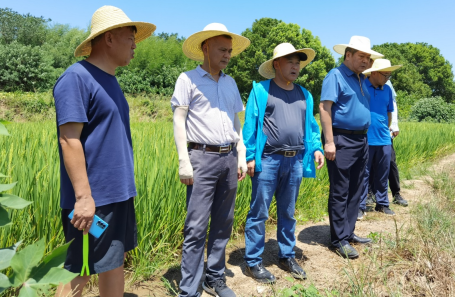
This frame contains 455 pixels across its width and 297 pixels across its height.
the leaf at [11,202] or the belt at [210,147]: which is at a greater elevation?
the leaf at [11,202]

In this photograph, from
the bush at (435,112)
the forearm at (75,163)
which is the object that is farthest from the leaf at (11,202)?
the bush at (435,112)

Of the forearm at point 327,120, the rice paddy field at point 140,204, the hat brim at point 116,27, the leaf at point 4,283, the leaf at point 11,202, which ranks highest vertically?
the hat brim at point 116,27

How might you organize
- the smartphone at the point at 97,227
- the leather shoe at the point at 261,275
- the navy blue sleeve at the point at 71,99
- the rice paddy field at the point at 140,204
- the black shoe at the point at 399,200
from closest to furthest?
the navy blue sleeve at the point at 71,99, the smartphone at the point at 97,227, the rice paddy field at the point at 140,204, the leather shoe at the point at 261,275, the black shoe at the point at 399,200

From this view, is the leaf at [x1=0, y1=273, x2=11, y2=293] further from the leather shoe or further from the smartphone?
the leather shoe

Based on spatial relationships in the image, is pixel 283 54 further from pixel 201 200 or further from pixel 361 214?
pixel 361 214

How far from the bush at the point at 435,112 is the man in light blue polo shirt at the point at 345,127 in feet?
81.6

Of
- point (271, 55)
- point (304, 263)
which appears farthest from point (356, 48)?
point (271, 55)

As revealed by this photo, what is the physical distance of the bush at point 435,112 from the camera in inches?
985

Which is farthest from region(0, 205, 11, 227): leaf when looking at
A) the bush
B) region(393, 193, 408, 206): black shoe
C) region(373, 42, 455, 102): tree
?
region(373, 42, 455, 102): tree

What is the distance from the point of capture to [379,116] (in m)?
4.60

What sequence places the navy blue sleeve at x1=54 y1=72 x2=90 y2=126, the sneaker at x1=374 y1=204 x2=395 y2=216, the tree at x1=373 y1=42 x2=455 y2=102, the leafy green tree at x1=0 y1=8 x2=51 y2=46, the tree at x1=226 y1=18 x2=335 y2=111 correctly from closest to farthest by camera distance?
1. the navy blue sleeve at x1=54 y1=72 x2=90 y2=126
2. the sneaker at x1=374 y1=204 x2=395 y2=216
3. the tree at x1=226 y1=18 x2=335 y2=111
4. the leafy green tree at x1=0 y1=8 x2=51 y2=46
5. the tree at x1=373 y1=42 x2=455 y2=102

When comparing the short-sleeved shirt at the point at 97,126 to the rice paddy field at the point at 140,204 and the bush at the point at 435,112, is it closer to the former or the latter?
the rice paddy field at the point at 140,204

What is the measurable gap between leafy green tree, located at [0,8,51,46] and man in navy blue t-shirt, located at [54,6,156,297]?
40149 millimetres

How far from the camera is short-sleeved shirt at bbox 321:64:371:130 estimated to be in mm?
3234
